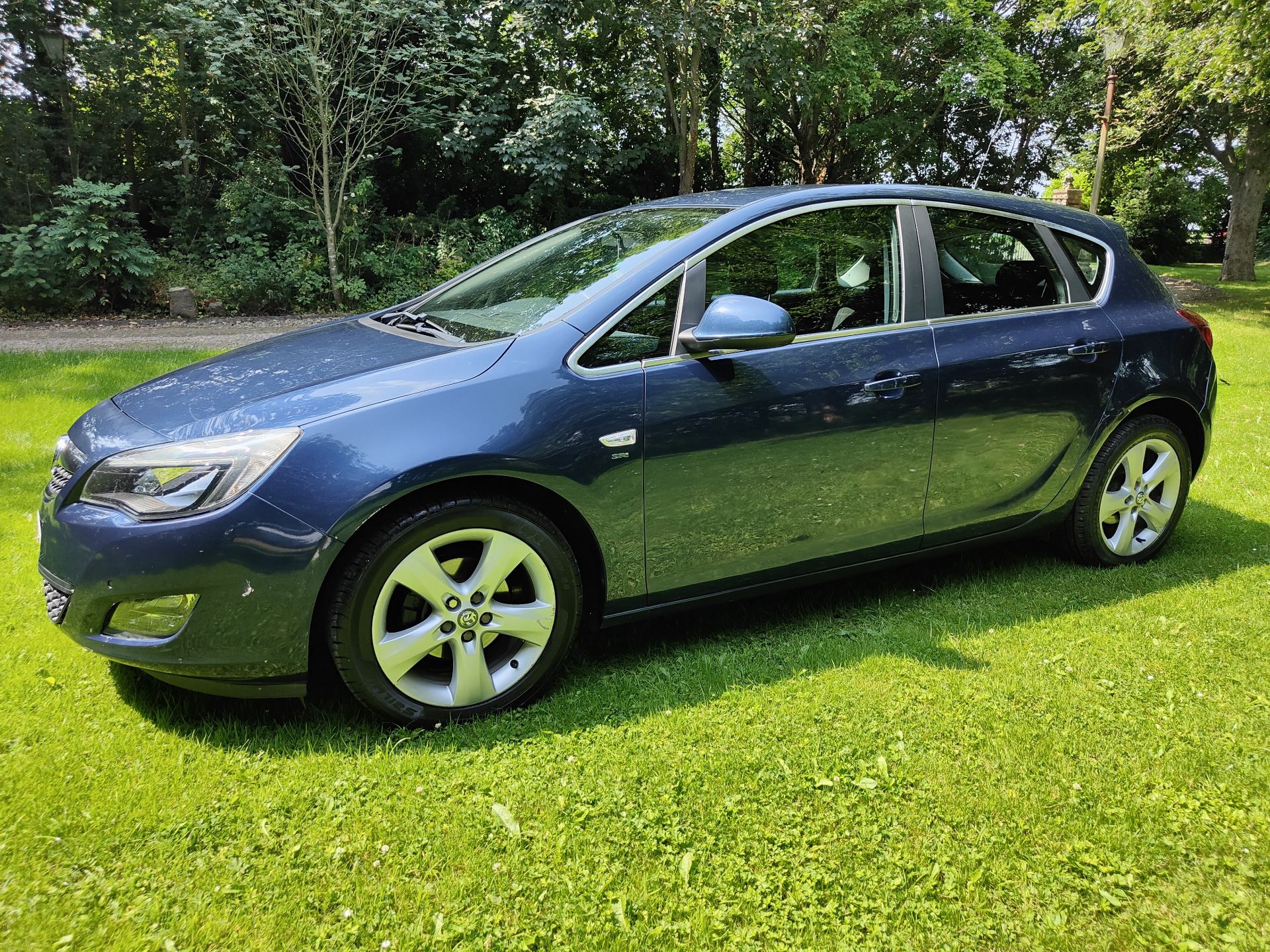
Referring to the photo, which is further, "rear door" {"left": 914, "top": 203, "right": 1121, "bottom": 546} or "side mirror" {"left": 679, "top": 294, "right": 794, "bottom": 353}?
"rear door" {"left": 914, "top": 203, "right": 1121, "bottom": 546}

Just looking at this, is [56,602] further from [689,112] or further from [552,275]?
[689,112]

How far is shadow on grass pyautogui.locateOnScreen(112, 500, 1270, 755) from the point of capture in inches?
106

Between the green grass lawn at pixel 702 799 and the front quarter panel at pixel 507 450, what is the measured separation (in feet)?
2.11

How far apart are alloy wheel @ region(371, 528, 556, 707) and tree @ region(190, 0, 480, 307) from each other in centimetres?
1128

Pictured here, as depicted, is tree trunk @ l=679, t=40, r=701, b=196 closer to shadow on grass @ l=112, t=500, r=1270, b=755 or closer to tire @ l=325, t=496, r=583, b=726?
shadow on grass @ l=112, t=500, r=1270, b=755

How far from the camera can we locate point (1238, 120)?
16.0 meters

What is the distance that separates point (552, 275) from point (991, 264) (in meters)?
1.81

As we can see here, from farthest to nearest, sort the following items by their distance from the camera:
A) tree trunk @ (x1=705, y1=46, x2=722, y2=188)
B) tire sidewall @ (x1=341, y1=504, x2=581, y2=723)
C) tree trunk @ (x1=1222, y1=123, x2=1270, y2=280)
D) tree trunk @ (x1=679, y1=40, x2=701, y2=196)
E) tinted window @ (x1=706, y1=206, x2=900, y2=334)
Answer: tree trunk @ (x1=1222, y1=123, x2=1270, y2=280), tree trunk @ (x1=705, y1=46, x2=722, y2=188), tree trunk @ (x1=679, y1=40, x2=701, y2=196), tinted window @ (x1=706, y1=206, x2=900, y2=334), tire sidewall @ (x1=341, y1=504, x2=581, y2=723)

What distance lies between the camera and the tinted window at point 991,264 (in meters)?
3.49

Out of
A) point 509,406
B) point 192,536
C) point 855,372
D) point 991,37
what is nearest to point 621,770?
point 509,406

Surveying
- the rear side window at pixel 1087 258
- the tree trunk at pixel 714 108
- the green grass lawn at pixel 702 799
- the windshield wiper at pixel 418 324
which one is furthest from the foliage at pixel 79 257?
the rear side window at pixel 1087 258

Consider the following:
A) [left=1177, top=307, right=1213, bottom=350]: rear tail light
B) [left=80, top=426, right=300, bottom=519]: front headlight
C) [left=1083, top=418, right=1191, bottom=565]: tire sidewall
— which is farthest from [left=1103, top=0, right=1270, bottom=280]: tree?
[left=80, top=426, right=300, bottom=519]: front headlight

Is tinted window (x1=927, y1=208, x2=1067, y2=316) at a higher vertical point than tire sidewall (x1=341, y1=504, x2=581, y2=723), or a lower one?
higher

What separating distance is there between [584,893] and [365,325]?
231 centimetres
